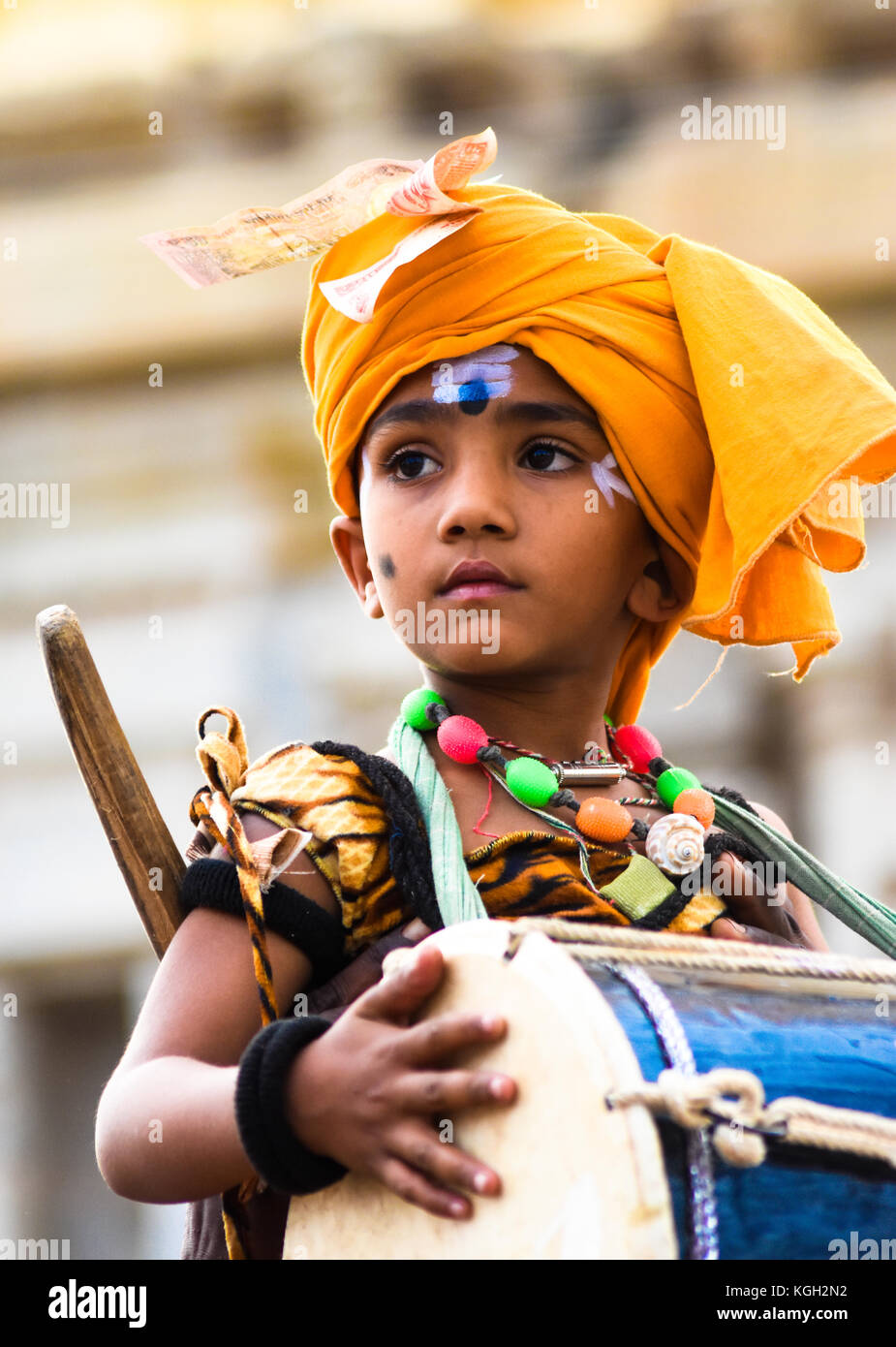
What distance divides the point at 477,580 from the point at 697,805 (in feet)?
1.42

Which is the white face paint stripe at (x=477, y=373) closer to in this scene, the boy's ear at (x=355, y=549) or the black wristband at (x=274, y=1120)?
the boy's ear at (x=355, y=549)

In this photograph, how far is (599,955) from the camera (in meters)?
1.39

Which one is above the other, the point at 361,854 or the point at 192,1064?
the point at 361,854

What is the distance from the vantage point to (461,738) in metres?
1.91

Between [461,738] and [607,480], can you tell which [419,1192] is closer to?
[461,738]

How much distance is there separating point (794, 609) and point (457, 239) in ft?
2.22

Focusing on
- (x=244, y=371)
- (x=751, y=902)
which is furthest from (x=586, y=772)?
(x=244, y=371)

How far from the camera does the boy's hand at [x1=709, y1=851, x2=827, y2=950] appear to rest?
194 centimetres

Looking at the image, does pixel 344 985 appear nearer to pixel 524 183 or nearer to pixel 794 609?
pixel 794 609

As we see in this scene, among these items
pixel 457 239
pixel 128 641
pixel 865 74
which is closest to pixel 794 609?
pixel 457 239

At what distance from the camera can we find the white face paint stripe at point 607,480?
6.35 ft

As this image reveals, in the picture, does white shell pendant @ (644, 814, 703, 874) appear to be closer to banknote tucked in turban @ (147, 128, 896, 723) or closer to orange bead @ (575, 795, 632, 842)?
orange bead @ (575, 795, 632, 842)

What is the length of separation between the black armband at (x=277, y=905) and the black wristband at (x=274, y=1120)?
267 mm

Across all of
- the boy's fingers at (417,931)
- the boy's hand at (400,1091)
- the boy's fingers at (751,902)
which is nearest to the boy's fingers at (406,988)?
the boy's hand at (400,1091)
